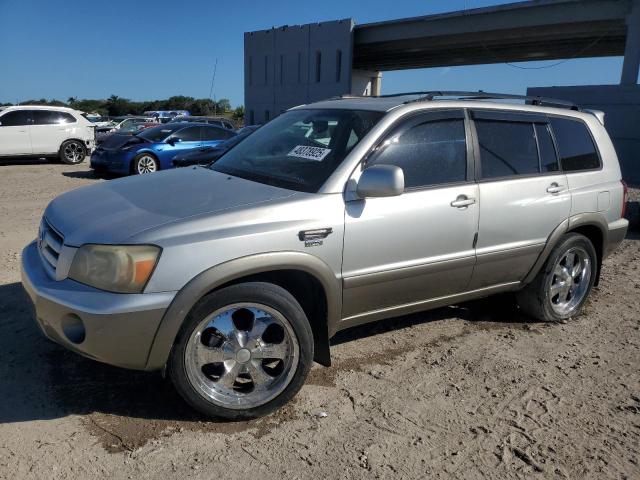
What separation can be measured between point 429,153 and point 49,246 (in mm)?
2412

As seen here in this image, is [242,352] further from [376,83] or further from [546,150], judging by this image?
[376,83]

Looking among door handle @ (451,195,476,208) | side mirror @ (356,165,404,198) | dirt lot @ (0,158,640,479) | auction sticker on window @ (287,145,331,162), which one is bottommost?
dirt lot @ (0,158,640,479)

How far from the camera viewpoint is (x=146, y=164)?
13.3 m

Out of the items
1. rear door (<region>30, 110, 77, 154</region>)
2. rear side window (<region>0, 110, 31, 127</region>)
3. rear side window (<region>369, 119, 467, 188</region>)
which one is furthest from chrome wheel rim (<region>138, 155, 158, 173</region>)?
rear side window (<region>369, 119, 467, 188</region>)

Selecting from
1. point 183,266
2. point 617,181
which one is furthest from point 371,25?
point 183,266

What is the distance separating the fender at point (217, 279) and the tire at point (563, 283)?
2139 mm

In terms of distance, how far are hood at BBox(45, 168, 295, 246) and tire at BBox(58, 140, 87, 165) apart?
13623 mm

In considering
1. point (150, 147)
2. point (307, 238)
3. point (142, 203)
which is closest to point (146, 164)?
point (150, 147)

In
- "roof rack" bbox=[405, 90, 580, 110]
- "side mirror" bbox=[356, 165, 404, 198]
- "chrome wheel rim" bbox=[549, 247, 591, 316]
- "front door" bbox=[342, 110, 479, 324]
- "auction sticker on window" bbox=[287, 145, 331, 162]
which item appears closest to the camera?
"side mirror" bbox=[356, 165, 404, 198]

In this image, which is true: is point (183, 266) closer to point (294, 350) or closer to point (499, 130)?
point (294, 350)

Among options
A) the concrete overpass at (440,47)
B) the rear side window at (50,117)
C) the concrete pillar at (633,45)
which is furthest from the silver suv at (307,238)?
the concrete pillar at (633,45)

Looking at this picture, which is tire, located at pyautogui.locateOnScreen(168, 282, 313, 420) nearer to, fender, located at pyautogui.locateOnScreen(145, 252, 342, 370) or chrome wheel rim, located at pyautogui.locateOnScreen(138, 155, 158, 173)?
fender, located at pyautogui.locateOnScreen(145, 252, 342, 370)

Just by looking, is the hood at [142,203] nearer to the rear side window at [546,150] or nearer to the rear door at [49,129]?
the rear side window at [546,150]

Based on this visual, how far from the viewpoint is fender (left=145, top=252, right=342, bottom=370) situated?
2.81 m
